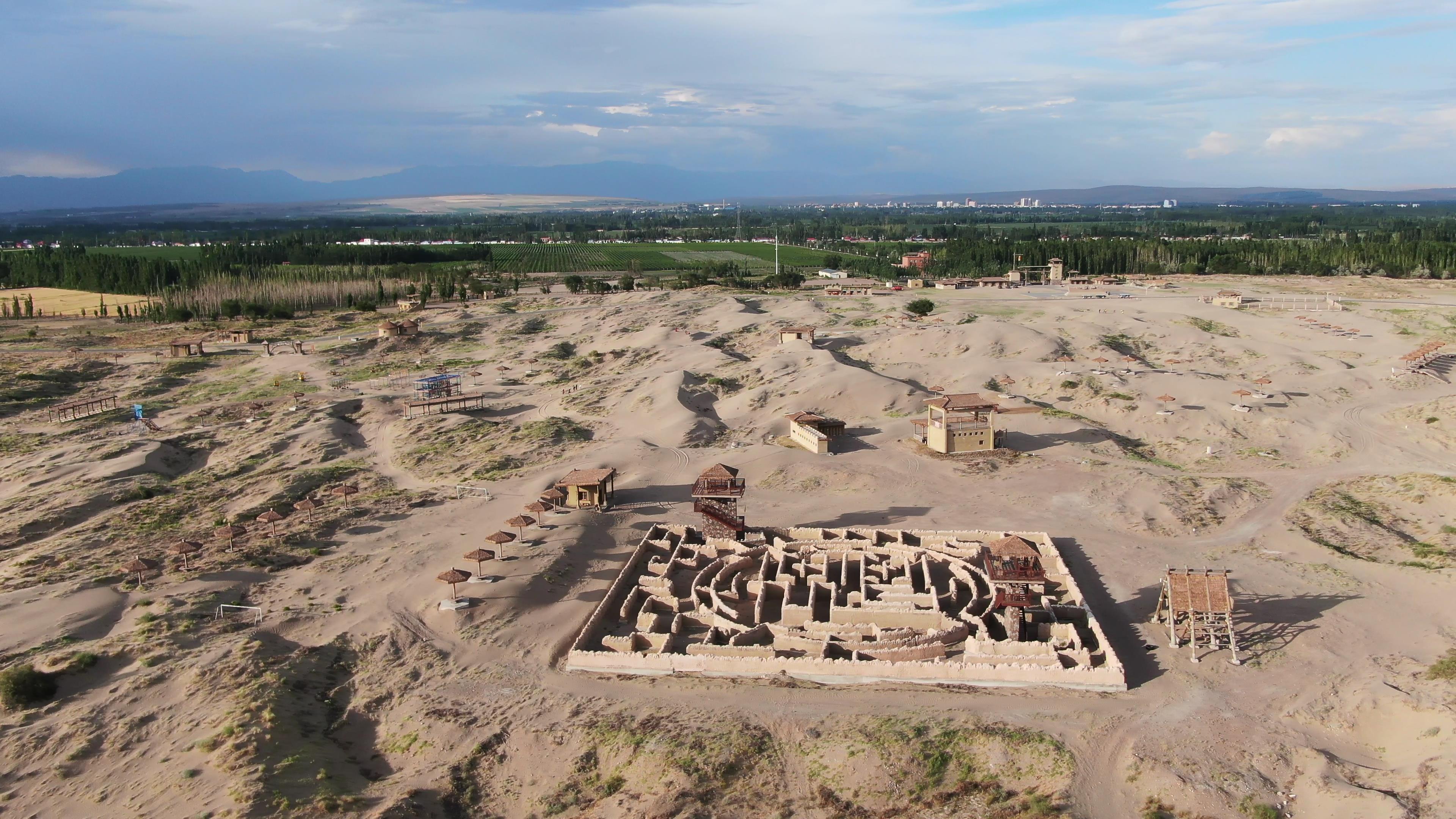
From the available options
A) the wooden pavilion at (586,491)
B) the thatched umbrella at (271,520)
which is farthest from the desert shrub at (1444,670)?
the thatched umbrella at (271,520)

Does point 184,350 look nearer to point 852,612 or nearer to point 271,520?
point 271,520

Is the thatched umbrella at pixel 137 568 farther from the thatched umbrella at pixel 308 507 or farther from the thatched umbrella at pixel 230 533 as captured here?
the thatched umbrella at pixel 308 507

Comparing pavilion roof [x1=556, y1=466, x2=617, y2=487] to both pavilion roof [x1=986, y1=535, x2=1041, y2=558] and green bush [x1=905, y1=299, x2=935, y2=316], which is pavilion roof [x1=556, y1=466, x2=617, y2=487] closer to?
pavilion roof [x1=986, y1=535, x2=1041, y2=558]

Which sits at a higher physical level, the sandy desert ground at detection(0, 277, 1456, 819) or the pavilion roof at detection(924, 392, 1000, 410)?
the pavilion roof at detection(924, 392, 1000, 410)

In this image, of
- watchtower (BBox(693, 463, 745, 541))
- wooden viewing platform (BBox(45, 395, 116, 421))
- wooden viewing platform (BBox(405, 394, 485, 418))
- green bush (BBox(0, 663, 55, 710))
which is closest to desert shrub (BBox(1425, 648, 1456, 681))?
watchtower (BBox(693, 463, 745, 541))

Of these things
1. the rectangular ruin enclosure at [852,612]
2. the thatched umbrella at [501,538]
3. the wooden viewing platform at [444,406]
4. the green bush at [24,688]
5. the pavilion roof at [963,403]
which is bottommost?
the rectangular ruin enclosure at [852,612]

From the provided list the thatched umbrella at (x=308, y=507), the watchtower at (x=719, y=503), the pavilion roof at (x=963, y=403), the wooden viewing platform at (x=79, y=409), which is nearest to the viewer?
the watchtower at (x=719, y=503)

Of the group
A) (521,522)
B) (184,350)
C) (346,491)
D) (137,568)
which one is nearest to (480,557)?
(521,522)
